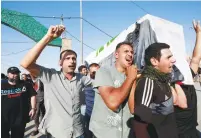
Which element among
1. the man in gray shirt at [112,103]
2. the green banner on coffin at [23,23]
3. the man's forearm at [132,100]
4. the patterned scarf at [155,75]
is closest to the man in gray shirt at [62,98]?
the man in gray shirt at [112,103]

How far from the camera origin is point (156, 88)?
2.38 metres

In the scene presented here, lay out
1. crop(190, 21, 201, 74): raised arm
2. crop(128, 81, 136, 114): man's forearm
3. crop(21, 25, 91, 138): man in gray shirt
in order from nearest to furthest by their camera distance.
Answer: crop(128, 81, 136, 114): man's forearm → crop(21, 25, 91, 138): man in gray shirt → crop(190, 21, 201, 74): raised arm

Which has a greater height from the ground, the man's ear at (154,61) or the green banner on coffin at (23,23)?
the green banner on coffin at (23,23)

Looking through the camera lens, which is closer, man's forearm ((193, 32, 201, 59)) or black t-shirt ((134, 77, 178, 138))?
black t-shirt ((134, 77, 178, 138))

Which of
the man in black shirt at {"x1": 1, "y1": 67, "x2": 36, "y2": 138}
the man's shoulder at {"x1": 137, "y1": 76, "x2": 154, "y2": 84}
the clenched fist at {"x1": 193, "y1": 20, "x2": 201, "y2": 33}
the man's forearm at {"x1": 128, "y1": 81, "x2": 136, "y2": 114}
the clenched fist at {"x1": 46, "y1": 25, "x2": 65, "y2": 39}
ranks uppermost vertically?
the clenched fist at {"x1": 193, "y1": 20, "x2": 201, "y2": 33}

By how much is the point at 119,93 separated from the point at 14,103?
3.76 m

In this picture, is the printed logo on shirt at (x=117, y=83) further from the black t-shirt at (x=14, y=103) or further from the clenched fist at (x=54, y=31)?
the black t-shirt at (x=14, y=103)

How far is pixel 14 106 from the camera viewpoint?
18.0 feet

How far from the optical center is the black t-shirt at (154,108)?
227cm

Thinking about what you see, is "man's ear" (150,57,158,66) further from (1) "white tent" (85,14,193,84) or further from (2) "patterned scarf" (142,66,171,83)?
(1) "white tent" (85,14,193,84)

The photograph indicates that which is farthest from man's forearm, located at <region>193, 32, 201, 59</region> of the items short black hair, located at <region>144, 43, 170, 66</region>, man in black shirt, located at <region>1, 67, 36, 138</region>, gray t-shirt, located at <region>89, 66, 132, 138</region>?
man in black shirt, located at <region>1, 67, 36, 138</region>

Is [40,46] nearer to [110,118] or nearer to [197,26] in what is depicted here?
[110,118]

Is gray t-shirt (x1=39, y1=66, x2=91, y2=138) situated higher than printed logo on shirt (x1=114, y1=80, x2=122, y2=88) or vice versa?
printed logo on shirt (x1=114, y1=80, x2=122, y2=88)

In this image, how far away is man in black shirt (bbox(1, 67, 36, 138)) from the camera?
536 centimetres
